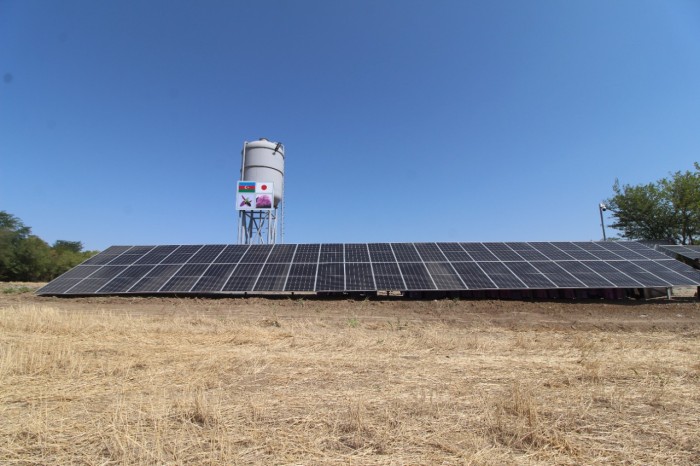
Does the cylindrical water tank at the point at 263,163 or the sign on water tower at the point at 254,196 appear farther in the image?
the cylindrical water tank at the point at 263,163

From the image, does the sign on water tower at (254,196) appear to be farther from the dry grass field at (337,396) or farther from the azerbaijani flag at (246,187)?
the dry grass field at (337,396)

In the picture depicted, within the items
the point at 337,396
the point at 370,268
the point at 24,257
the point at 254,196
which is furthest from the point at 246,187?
the point at 24,257

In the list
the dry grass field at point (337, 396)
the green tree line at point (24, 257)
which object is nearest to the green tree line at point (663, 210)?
the dry grass field at point (337, 396)

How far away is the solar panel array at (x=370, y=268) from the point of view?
1659cm

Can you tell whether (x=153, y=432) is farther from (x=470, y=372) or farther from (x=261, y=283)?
(x=261, y=283)

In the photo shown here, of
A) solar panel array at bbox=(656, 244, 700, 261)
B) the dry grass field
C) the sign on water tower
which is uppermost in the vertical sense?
the sign on water tower

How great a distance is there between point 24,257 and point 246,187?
3493 cm

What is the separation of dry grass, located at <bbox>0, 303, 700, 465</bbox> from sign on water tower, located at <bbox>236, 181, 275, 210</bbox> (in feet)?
73.2

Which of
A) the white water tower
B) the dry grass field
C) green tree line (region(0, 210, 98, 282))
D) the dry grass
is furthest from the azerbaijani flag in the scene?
green tree line (region(0, 210, 98, 282))

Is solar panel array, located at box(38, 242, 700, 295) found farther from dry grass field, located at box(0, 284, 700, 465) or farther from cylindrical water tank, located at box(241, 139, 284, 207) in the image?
cylindrical water tank, located at box(241, 139, 284, 207)

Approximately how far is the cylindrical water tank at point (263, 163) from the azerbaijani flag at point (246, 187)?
1.00 metres

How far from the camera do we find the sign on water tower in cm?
2994

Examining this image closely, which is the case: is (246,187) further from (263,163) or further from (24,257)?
(24,257)

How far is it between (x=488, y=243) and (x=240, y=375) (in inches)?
809
